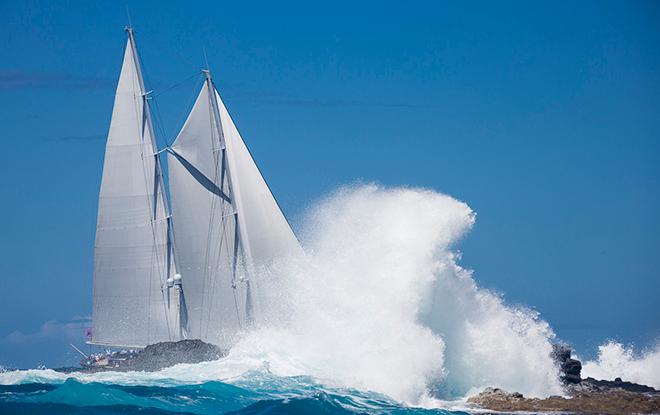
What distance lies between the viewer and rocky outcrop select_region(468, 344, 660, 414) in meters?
46.1

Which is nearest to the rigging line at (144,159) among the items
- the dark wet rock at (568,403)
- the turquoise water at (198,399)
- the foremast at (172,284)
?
the foremast at (172,284)

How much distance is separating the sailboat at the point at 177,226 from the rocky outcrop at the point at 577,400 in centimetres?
1455

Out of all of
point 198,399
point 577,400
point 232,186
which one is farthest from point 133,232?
point 577,400

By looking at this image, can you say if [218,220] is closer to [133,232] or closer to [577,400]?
[133,232]

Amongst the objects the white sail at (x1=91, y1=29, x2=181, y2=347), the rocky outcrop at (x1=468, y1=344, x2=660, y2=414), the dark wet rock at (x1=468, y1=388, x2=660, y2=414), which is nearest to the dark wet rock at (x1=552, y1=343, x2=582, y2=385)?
the rocky outcrop at (x1=468, y1=344, x2=660, y2=414)

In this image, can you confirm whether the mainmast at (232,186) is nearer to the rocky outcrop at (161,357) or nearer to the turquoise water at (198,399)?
the rocky outcrop at (161,357)

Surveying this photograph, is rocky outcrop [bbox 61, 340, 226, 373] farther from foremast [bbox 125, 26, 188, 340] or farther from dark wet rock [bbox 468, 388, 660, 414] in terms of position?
dark wet rock [bbox 468, 388, 660, 414]

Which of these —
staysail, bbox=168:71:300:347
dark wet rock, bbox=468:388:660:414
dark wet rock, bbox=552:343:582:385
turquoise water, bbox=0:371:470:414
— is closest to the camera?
turquoise water, bbox=0:371:470:414

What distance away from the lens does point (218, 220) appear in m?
59.7

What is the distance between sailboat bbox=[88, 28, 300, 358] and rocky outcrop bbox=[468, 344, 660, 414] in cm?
1455

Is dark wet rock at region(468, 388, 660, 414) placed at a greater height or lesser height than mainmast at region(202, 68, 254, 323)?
lesser

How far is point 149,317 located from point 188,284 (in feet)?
8.38

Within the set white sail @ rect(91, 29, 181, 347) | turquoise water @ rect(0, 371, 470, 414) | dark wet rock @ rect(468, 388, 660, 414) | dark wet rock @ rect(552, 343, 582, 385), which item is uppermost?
white sail @ rect(91, 29, 181, 347)

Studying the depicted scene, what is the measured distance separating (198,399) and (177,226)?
17.6m
